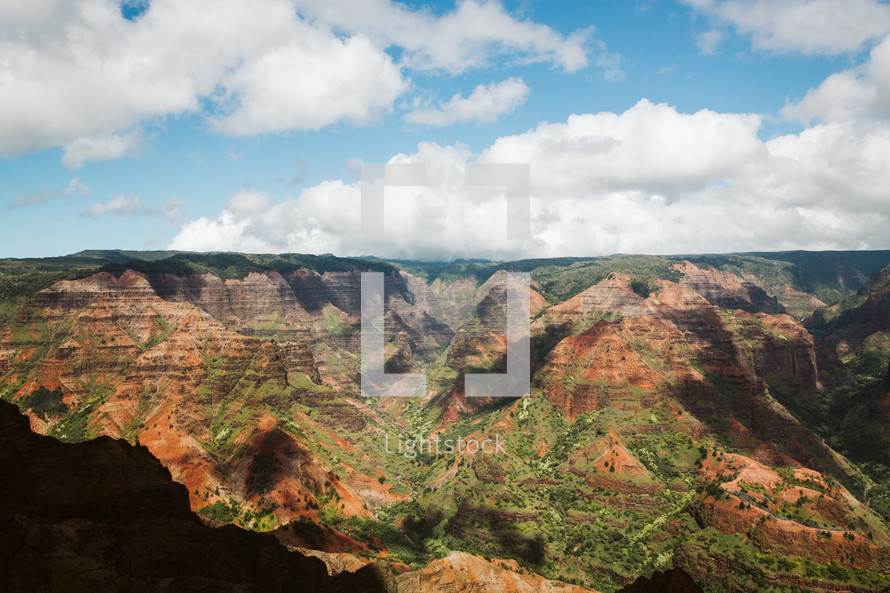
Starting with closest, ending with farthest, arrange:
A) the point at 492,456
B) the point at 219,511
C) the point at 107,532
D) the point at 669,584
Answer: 1. the point at 107,532
2. the point at 669,584
3. the point at 219,511
4. the point at 492,456

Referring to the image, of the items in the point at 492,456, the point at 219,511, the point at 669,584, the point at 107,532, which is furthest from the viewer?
the point at 492,456

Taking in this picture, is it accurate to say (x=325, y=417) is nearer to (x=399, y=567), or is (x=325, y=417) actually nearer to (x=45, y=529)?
(x=399, y=567)

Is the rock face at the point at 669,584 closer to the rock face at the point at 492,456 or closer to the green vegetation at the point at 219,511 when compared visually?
the rock face at the point at 492,456

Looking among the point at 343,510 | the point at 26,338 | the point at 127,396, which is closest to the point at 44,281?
the point at 26,338

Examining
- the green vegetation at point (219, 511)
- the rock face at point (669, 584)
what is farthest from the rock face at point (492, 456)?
the rock face at point (669, 584)

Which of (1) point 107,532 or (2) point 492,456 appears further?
(2) point 492,456

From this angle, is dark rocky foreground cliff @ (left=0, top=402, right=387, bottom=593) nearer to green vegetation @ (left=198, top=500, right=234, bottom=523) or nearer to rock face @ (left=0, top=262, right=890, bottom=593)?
rock face @ (left=0, top=262, right=890, bottom=593)

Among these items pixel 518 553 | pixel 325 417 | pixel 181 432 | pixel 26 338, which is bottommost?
pixel 518 553

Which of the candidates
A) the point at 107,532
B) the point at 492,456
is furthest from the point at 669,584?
the point at 492,456

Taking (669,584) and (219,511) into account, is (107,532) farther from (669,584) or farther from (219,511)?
(219,511)
